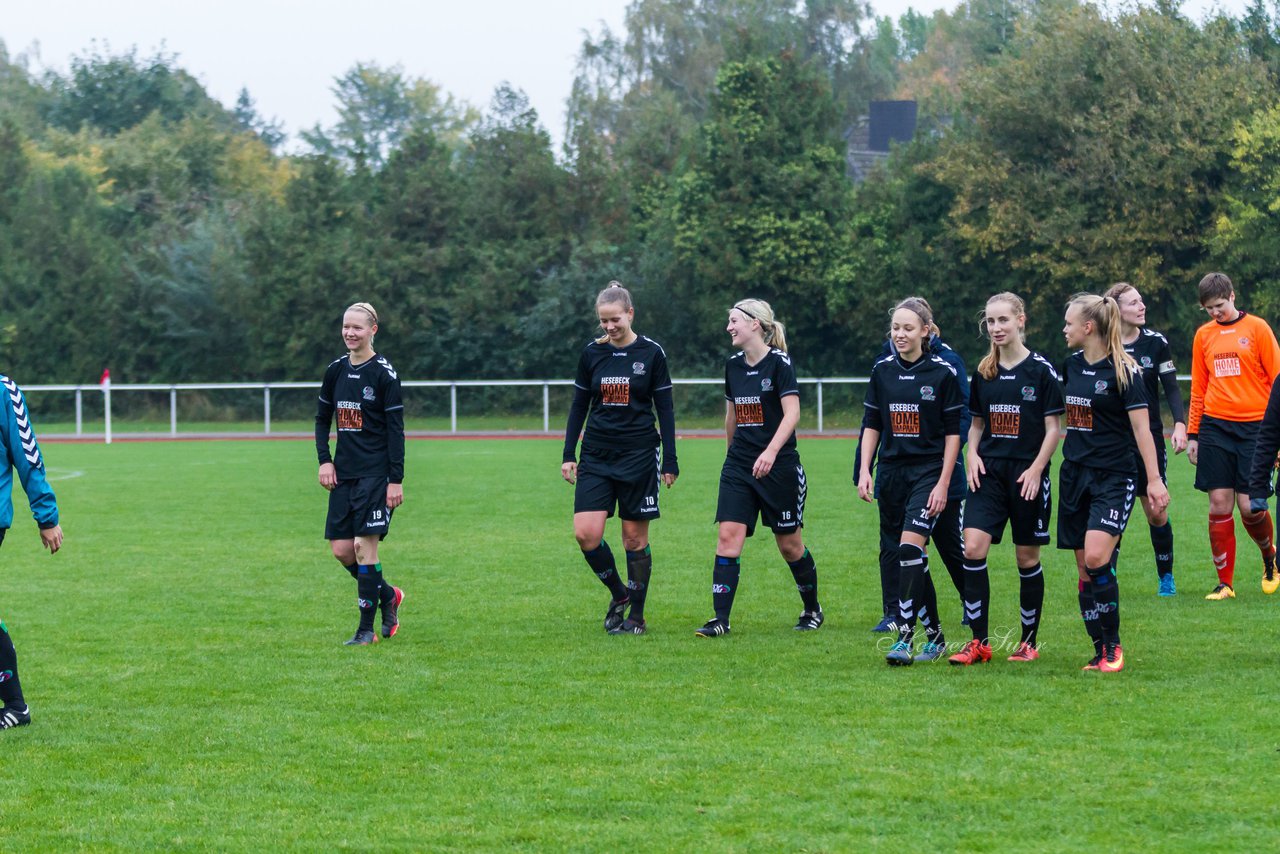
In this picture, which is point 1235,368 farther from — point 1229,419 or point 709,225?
point 709,225

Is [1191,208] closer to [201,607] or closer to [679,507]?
[679,507]

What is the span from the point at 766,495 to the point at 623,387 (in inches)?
43.1

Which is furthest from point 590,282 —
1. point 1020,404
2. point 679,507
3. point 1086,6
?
point 1020,404

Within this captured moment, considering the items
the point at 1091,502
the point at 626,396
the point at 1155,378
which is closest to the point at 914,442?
the point at 1091,502

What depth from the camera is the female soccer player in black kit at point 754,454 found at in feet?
29.5

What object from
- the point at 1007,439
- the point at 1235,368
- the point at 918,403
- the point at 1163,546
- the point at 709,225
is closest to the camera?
the point at 1007,439

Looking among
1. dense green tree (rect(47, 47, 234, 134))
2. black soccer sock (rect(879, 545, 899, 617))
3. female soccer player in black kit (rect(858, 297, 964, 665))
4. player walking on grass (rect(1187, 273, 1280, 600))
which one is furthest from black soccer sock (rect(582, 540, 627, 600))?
dense green tree (rect(47, 47, 234, 134))

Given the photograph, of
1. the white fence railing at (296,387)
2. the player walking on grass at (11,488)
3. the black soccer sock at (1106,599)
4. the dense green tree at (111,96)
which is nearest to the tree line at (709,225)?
the white fence railing at (296,387)

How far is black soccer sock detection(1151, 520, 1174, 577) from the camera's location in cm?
1044

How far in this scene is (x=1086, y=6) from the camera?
3759 centimetres

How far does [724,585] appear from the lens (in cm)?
910

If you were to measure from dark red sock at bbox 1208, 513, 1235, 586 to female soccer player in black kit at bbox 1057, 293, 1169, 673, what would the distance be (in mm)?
3058

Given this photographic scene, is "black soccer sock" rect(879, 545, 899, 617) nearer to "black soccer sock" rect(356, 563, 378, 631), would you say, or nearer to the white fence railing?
"black soccer sock" rect(356, 563, 378, 631)

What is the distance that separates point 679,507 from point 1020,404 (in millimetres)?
9964
